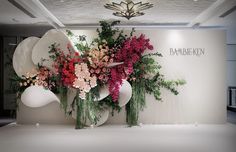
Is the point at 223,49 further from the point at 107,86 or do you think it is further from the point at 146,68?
the point at 107,86

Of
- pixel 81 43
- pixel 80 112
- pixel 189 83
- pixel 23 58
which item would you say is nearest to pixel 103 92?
pixel 80 112

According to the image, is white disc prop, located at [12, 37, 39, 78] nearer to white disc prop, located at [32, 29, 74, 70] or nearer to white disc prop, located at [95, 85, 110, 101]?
white disc prop, located at [32, 29, 74, 70]

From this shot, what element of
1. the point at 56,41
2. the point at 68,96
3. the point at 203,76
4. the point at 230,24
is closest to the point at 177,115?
the point at 203,76

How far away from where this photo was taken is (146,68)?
8.80 metres

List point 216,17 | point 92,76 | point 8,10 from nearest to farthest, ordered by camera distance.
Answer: point 92,76, point 8,10, point 216,17

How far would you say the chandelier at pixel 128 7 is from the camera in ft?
31.7

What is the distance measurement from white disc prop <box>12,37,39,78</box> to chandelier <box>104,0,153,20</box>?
95.6 inches

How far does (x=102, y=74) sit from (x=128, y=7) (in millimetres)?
2659

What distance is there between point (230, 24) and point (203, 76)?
14.1 ft

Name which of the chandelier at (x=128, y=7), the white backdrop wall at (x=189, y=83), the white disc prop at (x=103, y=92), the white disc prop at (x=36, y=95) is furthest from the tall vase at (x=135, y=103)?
the chandelier at (x=128, y=7)

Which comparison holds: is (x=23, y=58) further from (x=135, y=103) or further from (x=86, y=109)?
(x=135, y=103)

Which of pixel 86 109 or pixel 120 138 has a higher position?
pixel 86 109

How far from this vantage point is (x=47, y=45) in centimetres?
841

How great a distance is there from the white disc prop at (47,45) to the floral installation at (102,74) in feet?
0.34
